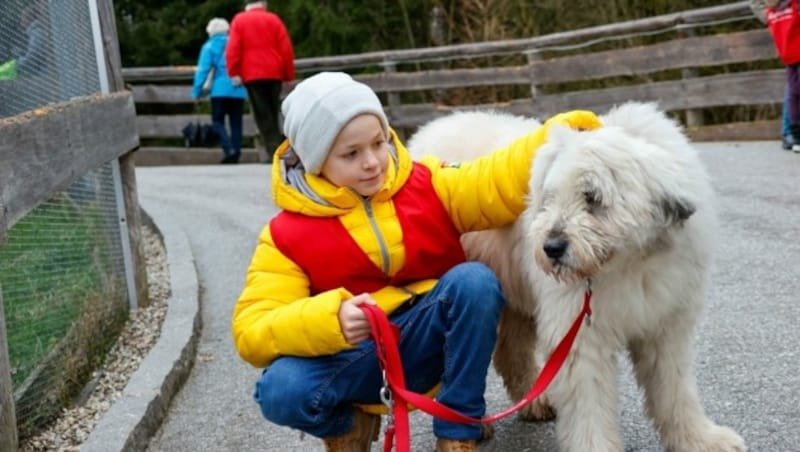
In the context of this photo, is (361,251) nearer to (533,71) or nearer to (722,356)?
(722,356)

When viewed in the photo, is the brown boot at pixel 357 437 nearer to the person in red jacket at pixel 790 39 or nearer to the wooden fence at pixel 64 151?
the wooden fence at pixel 64 151

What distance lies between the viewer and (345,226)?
3.55 meters

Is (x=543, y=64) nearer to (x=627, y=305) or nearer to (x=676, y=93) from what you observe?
(x=676, y=93)

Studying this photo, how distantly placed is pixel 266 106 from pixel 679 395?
11680mm

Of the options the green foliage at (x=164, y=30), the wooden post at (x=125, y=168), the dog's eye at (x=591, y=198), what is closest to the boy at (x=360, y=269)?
the dog's eye at (x=591, y=198)

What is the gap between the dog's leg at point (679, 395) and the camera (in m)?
3.60

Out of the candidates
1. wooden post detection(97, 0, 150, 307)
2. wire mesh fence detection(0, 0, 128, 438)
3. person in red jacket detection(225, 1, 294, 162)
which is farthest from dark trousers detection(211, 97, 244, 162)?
wire mesh fence detection(0, 0, 128, 438)

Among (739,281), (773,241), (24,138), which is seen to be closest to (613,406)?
(24,138)

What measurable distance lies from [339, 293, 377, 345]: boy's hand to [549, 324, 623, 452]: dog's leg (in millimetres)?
685

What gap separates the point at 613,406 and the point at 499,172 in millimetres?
837

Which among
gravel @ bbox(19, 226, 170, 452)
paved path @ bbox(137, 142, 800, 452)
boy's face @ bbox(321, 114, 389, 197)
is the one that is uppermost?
boy's face @ bbox(321, 114, 389, 197)

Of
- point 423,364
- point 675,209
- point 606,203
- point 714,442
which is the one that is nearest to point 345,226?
point 423,364

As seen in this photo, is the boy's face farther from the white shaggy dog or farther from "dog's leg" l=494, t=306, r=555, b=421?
"dog's leg" l=494, t=306, r=555, b=421

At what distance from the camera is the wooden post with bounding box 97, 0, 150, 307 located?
20.2 feet
